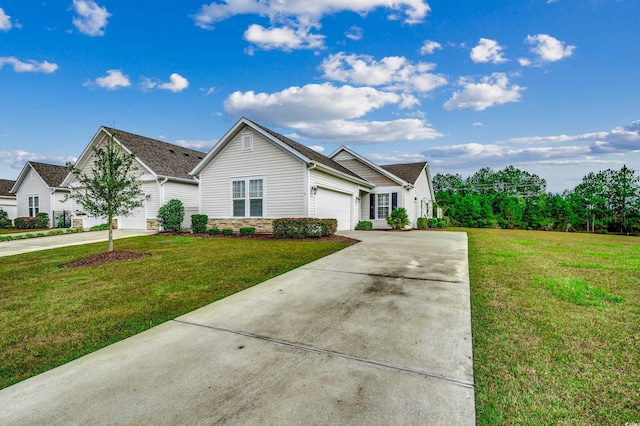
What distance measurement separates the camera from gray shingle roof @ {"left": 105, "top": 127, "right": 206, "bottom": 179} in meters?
18.6

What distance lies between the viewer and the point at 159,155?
798 inches

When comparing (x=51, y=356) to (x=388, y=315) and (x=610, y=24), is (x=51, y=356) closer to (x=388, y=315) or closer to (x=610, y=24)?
(x=388, y=315)

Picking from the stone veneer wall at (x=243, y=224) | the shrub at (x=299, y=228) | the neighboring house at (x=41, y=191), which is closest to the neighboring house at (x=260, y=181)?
the stone veneer wall at (x=243, y=224)

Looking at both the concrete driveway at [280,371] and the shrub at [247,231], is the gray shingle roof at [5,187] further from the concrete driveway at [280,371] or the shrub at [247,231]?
the concrete driveway at [280,371]

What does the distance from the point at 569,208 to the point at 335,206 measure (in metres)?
22.9

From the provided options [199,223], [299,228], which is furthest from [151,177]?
[299,228]

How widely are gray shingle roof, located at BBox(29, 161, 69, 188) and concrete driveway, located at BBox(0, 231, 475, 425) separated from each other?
28140 millimetres

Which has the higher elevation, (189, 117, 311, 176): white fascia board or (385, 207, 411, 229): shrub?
(189, 117, 311, 176): white fascia board

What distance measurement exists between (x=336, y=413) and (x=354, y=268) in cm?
463

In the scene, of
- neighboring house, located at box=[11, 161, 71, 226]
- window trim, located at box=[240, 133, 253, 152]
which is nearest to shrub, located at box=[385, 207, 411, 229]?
window trim, located at box=[240, 133, 253, 152]

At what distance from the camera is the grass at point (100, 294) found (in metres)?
3.20

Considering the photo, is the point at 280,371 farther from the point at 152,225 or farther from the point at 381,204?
the point at 381,204

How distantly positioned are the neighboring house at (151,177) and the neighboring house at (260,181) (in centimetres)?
359

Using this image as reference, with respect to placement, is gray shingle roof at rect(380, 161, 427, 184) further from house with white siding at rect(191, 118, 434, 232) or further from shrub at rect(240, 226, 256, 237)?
shrub at rect(240, 226, 256, 237)
